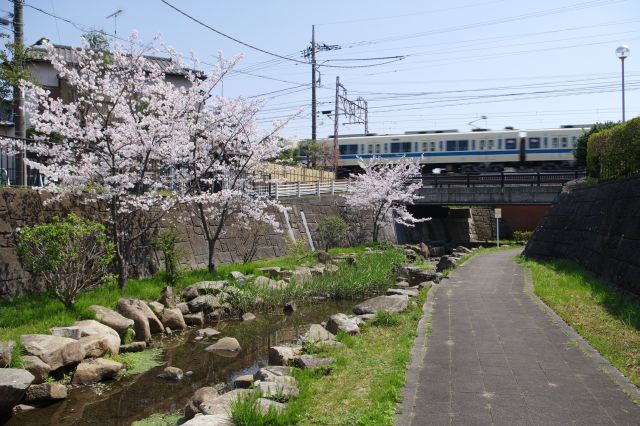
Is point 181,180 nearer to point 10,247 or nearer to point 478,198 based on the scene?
point 10,247

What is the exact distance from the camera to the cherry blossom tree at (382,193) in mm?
26328

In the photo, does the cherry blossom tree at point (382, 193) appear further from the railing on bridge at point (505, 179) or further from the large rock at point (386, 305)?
the large rock at point (386, 305)

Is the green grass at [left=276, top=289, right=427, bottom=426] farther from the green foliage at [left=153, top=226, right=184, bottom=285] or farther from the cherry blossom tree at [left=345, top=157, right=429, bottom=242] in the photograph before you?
the cherry blossom tree at [left=345, top=157, right=429, bottom=242]

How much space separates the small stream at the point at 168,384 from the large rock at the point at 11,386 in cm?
23

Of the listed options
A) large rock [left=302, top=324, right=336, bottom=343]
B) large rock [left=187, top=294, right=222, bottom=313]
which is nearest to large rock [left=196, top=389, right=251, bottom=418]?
large rock [left=302, top=324, right=336, bottom=343]

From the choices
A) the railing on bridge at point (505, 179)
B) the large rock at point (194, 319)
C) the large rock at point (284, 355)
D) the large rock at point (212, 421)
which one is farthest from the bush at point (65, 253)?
the railing on bridge at point (505, 179)

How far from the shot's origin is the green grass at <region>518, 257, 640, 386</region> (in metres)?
6.44

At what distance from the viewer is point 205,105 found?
14680 millimetres

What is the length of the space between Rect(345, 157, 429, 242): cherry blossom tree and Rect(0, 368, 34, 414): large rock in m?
20.7

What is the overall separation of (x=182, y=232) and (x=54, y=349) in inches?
314

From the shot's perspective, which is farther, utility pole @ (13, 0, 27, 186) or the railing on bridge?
the railing on bridge

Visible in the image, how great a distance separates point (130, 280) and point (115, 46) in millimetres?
5716

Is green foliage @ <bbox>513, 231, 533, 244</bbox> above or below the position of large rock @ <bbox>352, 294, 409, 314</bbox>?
below

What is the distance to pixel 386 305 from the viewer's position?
10203mm
